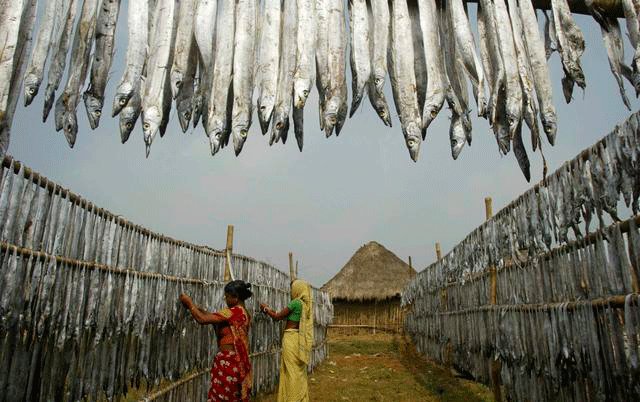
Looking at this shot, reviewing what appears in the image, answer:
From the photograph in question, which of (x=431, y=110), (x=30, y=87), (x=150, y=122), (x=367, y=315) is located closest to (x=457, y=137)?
(x=431, y=110)

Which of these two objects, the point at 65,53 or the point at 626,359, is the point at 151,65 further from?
the point at 626,359

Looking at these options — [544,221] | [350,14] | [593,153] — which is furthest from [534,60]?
[544,221]

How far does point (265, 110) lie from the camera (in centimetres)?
223

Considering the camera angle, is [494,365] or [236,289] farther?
[494,365]

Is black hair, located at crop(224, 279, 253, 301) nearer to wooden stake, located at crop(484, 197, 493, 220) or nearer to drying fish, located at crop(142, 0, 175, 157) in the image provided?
drying fish, located at crop(142, 0, 175, 157)

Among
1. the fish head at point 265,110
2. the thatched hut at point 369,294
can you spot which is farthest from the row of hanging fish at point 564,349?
the thatched hut at point 369,294

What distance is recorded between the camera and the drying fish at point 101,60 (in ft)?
7.18

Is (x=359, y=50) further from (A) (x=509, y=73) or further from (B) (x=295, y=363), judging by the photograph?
(B) (x=295, y=363)

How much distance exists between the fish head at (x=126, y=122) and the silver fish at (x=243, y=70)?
440 mm

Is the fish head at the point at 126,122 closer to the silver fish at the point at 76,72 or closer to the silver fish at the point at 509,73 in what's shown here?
the silver fish at the point at 76,72

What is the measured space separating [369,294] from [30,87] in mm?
28996

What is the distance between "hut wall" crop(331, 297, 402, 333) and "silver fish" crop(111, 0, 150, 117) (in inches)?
1107

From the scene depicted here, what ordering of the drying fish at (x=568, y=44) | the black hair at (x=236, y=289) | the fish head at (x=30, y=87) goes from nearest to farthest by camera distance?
1. the fish head at (x=30, y=87)
2. the drying fish at (x=568, y=44)
3. the black hair at (x=236, y=289)

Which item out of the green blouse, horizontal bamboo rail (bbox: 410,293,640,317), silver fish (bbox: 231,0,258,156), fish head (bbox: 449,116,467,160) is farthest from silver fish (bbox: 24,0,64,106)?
the green blouse
